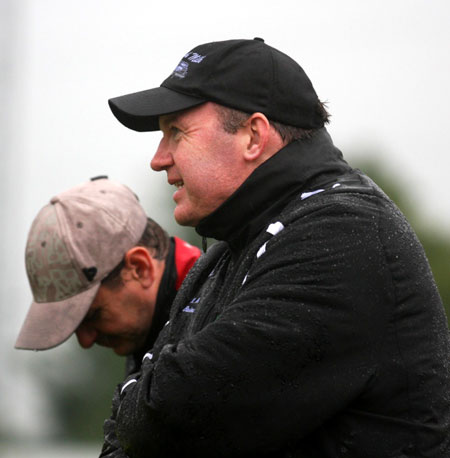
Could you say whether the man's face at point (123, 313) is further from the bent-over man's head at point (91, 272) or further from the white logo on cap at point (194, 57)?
the white logo on cap at point (194, 57)

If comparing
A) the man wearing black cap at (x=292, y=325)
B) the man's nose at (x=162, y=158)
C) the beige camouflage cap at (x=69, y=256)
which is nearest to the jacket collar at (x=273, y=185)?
the man wearing black cap at (x=292, y=325)

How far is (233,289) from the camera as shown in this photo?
312cm

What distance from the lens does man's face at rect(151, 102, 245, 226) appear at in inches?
125

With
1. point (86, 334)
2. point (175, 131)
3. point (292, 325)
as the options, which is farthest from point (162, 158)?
point (86, 334)

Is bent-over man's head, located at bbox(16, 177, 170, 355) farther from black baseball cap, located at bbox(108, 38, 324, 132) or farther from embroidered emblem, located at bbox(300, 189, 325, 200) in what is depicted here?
embroidered emblem, located at bbox(300, 189, 325, 200)

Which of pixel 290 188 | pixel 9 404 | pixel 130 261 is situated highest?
pixel 290 188

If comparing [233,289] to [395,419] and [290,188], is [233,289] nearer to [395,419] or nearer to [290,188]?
[290,188]

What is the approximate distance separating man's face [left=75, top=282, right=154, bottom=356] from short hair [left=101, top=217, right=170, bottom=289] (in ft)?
0.08

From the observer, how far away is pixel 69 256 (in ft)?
14.1

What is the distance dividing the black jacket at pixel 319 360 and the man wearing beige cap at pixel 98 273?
144 centimetres

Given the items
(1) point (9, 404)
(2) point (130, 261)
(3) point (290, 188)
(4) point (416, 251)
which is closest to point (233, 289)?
(3) point (290, 188)

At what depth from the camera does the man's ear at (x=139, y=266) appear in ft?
14.6

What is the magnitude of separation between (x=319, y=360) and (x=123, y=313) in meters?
1.82

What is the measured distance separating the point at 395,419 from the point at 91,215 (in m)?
1.97
